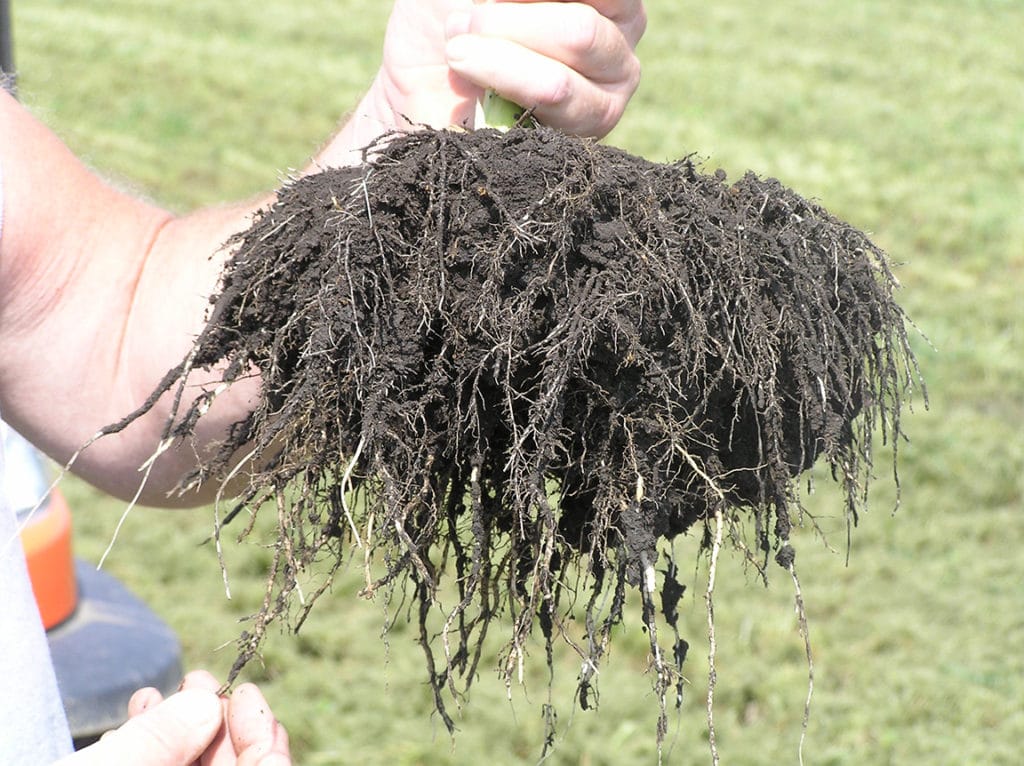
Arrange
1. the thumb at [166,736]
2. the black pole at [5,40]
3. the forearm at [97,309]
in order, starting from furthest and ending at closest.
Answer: the black pole at [5,40] → the forearm at [97,309] → the thumb at [166,736]

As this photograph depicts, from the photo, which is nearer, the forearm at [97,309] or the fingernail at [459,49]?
the fingernail at [459,49]

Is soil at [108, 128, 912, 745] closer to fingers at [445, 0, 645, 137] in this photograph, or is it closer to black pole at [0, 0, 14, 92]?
fingers at [445, 0, 645, 137]

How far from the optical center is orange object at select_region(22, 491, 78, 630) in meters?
2.46

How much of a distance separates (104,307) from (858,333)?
48.3 inches

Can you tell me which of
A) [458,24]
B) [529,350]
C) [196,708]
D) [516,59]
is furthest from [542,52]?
[196,708]

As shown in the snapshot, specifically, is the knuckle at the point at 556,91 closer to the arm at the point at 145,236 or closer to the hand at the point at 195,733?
the arm at the point at 145,236

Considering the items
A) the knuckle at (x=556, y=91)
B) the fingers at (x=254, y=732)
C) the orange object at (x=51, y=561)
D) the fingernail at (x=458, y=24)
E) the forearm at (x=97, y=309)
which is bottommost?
the orange object at (x=51, y=561)

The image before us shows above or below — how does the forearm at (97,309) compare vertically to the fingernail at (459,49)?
below

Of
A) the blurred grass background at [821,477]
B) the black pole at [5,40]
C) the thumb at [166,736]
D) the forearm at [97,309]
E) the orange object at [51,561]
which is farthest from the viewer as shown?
the blurred grass background at [821,477]

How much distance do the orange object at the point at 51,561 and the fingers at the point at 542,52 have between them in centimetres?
158

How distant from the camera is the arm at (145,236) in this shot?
1574 mm

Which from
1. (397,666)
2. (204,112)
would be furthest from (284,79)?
(397,666)

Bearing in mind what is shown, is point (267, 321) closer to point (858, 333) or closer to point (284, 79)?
point (858, 333)

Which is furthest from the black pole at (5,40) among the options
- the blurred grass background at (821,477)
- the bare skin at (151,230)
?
the bare skin at (151,230)
